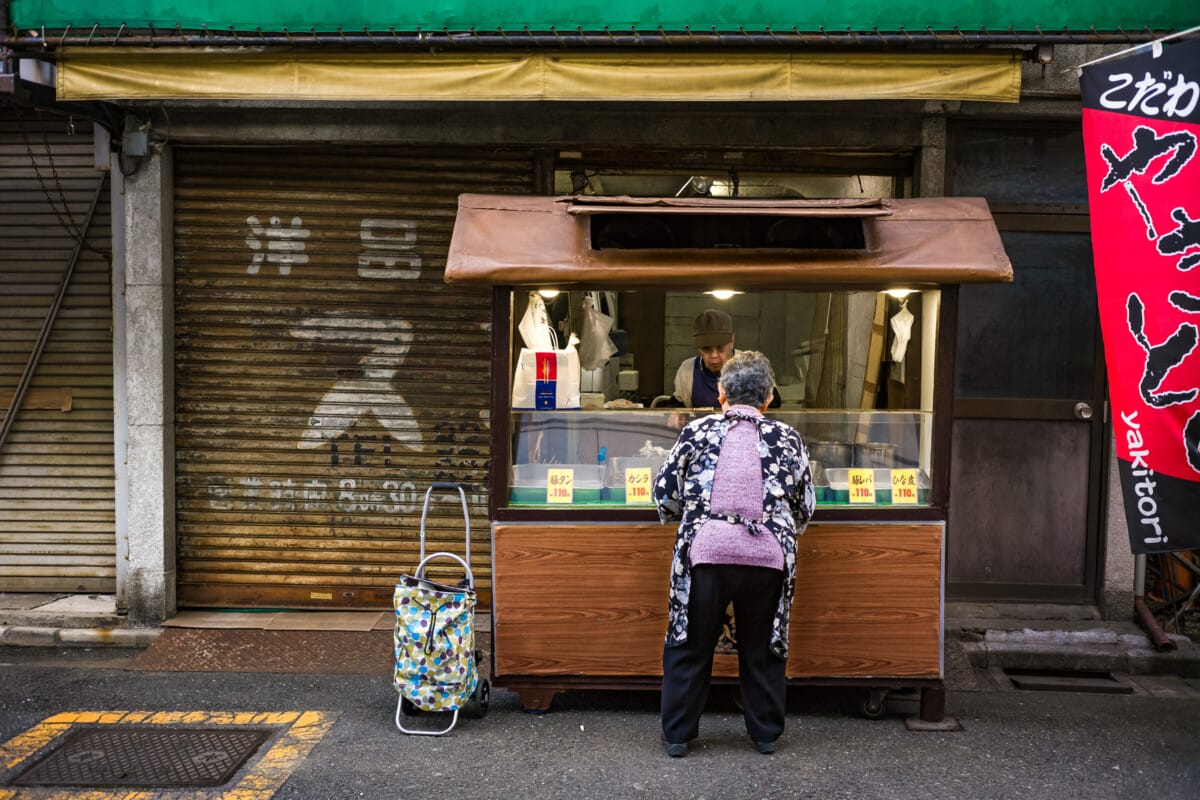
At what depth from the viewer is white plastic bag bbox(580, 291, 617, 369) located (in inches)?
270

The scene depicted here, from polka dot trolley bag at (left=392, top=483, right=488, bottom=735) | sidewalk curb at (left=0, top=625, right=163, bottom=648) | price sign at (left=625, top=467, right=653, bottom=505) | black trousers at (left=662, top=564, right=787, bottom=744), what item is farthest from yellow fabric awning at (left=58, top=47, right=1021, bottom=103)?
sidewalk curb at (left=0, top=625, right=163, bottom=648)

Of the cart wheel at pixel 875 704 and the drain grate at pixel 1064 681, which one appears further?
the drain grate at pixel 1064 681

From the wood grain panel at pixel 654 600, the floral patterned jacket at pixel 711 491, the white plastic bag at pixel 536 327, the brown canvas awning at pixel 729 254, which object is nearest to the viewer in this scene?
the floral patterned jacket at pixel 711 491

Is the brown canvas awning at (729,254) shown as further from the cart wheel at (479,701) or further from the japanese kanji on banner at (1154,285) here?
the cart wheel at (479,701)

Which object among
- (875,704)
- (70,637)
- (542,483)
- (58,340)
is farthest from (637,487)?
(58,340)

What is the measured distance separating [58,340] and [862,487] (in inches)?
235

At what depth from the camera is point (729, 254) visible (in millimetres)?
5566

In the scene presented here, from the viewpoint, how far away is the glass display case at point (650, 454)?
5.85m

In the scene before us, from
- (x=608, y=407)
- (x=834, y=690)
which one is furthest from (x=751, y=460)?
(x=834, y=690)

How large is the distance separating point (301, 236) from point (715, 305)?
11.0 ft

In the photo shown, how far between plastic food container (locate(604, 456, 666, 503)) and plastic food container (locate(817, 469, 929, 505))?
0.94 meters

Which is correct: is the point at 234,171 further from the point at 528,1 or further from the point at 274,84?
the point at 528,1

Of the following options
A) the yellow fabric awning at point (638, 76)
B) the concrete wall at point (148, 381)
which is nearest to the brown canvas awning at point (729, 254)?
the yellow fabric awning at point (638, 76)

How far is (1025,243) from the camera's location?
7.55 meters
